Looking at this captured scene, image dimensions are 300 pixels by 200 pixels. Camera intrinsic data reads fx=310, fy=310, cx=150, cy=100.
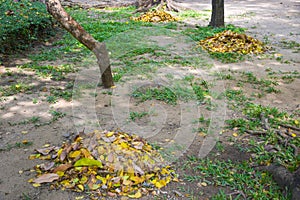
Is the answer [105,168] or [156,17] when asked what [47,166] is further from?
[156,17]

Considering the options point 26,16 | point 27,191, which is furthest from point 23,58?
point 27,191

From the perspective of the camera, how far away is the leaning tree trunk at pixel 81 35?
14.0 feet

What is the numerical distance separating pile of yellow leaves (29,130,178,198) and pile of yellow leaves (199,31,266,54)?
14.7 feet

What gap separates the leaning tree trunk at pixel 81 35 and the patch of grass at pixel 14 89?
4.05ft

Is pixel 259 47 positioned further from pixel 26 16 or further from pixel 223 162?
pixel 26 16

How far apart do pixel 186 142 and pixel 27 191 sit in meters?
1.70

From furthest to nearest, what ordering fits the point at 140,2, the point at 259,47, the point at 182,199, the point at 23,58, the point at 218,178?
the point at 140,2 < the point at 259,47 < the point at 23,58 < the point at 218,178 < the point at 182,199

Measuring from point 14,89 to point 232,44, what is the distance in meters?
4.71

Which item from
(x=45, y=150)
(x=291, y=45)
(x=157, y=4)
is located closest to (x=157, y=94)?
(x=45, y=150)

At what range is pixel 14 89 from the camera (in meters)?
4.87

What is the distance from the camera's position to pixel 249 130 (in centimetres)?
364

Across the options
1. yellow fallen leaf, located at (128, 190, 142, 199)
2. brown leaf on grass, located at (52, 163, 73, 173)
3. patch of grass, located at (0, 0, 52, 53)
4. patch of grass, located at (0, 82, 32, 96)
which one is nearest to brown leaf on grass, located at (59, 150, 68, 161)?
brown leaf on grass, located at (52, 163, 73, 173)

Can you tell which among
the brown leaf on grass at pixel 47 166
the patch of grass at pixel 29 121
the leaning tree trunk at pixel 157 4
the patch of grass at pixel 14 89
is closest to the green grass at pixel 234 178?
the brown leaf on grass at pixel 47 166

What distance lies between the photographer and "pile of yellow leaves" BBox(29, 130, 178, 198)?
2645 mm
